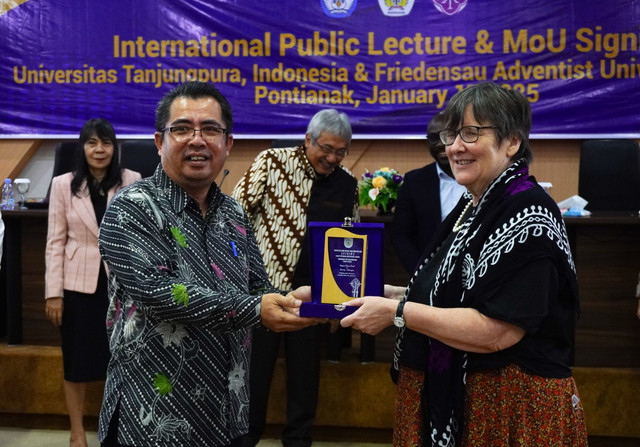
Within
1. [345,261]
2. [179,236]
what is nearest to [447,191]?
[345,261]

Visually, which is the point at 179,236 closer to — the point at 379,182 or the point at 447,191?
the point at 447,191

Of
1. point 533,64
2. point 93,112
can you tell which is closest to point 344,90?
point 533,64

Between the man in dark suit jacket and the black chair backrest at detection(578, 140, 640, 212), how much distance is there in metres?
1.95

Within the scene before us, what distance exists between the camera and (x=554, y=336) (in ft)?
4.75

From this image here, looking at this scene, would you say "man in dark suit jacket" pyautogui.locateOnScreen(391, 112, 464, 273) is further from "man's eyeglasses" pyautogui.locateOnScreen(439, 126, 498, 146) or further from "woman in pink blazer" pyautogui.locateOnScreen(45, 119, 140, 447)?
"man's eyeglasses" pyautogui.locateOnScreen(439, 126, 498, 146)

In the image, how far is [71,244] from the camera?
3209 mm

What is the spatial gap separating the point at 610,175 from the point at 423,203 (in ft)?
7.06

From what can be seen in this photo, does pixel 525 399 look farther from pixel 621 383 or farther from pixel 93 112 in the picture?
pixel 93 112

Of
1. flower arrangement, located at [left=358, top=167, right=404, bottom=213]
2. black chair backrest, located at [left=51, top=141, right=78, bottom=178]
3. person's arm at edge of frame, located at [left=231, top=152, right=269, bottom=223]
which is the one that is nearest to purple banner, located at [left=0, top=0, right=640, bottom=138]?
black chair backrest, located at [left=51, top=141, right=78, bottom=178]

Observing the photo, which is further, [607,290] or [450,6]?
[450,6]

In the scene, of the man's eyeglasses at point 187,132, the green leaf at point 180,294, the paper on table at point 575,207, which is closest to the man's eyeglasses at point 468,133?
the man's eyeglasses at point 187,132

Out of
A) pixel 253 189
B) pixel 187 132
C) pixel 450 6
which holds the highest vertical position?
pixel 450 6

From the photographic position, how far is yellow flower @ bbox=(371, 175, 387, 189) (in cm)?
367

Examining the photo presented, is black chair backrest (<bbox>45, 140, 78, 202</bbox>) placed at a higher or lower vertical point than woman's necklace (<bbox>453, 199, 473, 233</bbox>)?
higher
